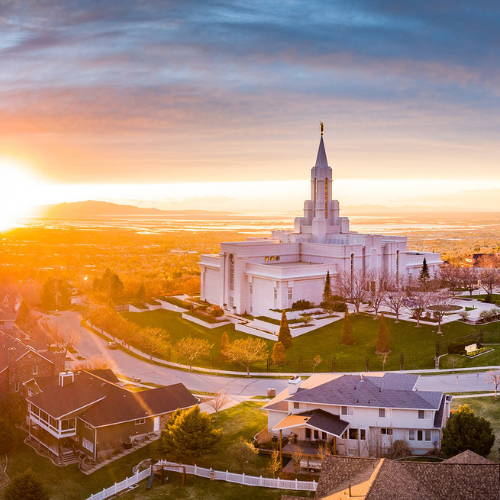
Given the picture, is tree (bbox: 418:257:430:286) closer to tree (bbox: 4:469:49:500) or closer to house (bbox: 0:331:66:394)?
house (bbox: 0:331:66:394)

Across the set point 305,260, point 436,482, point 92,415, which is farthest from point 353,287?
point 436,482

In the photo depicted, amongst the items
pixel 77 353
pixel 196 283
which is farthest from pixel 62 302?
pixel 77 353

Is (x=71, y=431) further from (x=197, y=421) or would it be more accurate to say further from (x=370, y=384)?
(x=370, y=384)

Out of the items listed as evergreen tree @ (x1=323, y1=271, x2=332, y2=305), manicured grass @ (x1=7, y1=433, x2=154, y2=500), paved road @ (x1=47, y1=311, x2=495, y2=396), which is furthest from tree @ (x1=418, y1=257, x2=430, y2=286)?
manicured grass @ (x1=7, y1=433, x2=154, y2=500)

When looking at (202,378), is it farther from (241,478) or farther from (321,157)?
(321,157)

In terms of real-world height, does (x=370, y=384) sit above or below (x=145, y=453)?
above

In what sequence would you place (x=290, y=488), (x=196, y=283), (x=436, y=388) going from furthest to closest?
(x=196, y=283) → (x=436, y=388) → (x=290, y=488)
